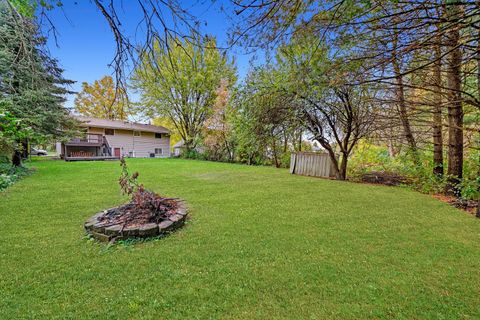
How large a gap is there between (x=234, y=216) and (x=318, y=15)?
10.8 feet

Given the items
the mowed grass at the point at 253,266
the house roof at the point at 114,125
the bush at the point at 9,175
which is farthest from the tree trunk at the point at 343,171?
the house roof at the point at 114,125

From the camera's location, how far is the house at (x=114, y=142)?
17562 millimetres

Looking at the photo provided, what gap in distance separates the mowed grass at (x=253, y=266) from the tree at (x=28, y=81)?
2035mm

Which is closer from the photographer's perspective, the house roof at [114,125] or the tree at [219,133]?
the tree at [219,133]

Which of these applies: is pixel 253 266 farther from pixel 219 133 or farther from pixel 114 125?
pixel 114 125

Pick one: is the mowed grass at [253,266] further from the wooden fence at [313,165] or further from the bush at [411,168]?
the wooden fence at [313,165]

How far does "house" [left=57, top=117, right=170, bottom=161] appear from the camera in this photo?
691 inches

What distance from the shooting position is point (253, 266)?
2.49 m

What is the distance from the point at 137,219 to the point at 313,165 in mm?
7928

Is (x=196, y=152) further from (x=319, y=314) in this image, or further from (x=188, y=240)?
(x=319, y=314)

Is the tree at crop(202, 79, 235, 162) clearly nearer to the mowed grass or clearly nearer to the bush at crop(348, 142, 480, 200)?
the bush at crop(348, 142, 480, 200)

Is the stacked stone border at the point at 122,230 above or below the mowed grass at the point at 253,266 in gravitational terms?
above

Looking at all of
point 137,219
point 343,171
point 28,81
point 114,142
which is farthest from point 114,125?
point 137,219

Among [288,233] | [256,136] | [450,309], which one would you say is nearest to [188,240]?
[288,233]
